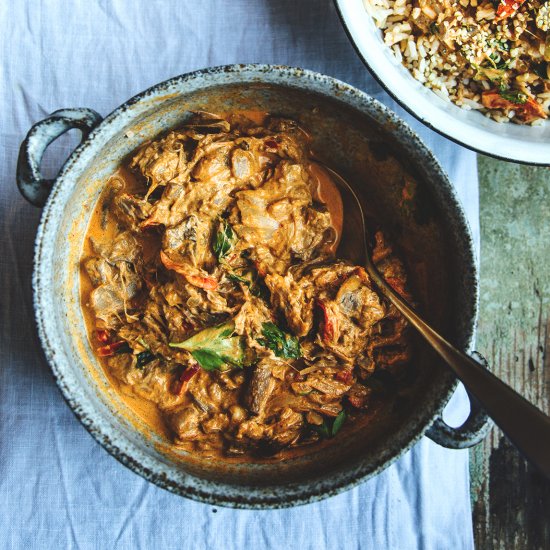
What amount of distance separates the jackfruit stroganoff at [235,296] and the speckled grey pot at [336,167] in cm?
5

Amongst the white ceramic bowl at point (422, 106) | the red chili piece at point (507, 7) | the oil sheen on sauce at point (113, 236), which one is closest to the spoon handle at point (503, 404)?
the oil sheen on sauce at point (113, 236)

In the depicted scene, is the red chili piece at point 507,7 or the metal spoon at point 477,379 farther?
the red chili piece at point 507,7

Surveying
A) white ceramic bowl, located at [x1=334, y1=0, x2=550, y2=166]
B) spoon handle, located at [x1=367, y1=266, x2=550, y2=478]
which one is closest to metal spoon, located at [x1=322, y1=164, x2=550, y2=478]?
spoon handle, located at [x1=367, y1=266, x2=550, y2=478]

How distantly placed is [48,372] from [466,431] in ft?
4.38

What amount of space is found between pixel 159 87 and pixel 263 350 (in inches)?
29.8

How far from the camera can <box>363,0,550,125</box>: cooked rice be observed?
2.01m

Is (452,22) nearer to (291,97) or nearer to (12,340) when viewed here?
(291,97)

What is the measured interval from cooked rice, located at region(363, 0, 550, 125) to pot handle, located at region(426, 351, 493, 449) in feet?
2.79

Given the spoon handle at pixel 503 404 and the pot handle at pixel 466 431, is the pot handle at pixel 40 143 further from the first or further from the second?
the pot handle at pixel 466 431

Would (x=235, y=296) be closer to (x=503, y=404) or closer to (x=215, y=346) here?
(x=215, y=346)

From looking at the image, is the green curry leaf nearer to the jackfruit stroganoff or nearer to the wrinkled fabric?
the jackfruit stroganoff

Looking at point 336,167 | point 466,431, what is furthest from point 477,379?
point 336,167

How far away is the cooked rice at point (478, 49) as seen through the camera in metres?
2.01

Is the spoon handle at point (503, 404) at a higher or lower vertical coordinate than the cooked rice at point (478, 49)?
lower
